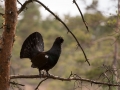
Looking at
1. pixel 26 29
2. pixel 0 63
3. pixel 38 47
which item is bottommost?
pixel 0 63

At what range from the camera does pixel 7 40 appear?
4809 mm

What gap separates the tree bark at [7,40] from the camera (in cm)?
478

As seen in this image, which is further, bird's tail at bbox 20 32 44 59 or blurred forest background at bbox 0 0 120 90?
blurred forest background at bbox 0 0 120 90

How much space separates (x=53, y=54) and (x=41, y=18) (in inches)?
1403

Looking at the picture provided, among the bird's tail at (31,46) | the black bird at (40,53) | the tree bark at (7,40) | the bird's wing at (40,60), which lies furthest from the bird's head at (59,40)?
the tree bark at (7,40)

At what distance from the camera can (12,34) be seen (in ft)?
15.9

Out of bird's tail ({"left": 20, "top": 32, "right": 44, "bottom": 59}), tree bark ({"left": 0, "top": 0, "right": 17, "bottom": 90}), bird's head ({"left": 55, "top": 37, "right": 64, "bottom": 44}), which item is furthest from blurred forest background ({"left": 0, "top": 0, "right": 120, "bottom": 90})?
tree bark ({"left": 0, "top": 0, "right": 17, "bottom": 90})

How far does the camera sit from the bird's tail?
235 inches

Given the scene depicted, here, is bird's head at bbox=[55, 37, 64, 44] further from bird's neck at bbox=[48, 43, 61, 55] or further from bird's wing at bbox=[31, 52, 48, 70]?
bird's wing at bbox=[31, 52, 48, 70]

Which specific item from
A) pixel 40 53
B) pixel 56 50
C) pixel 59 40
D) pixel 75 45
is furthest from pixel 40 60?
pixel 75 45

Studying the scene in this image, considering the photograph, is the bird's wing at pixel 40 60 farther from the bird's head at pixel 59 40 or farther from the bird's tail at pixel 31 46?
the bird's head at pixel 59 40

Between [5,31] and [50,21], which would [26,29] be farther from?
[5,31]

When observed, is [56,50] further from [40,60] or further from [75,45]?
[75,45]

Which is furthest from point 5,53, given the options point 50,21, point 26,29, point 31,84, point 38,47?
point 50,21
